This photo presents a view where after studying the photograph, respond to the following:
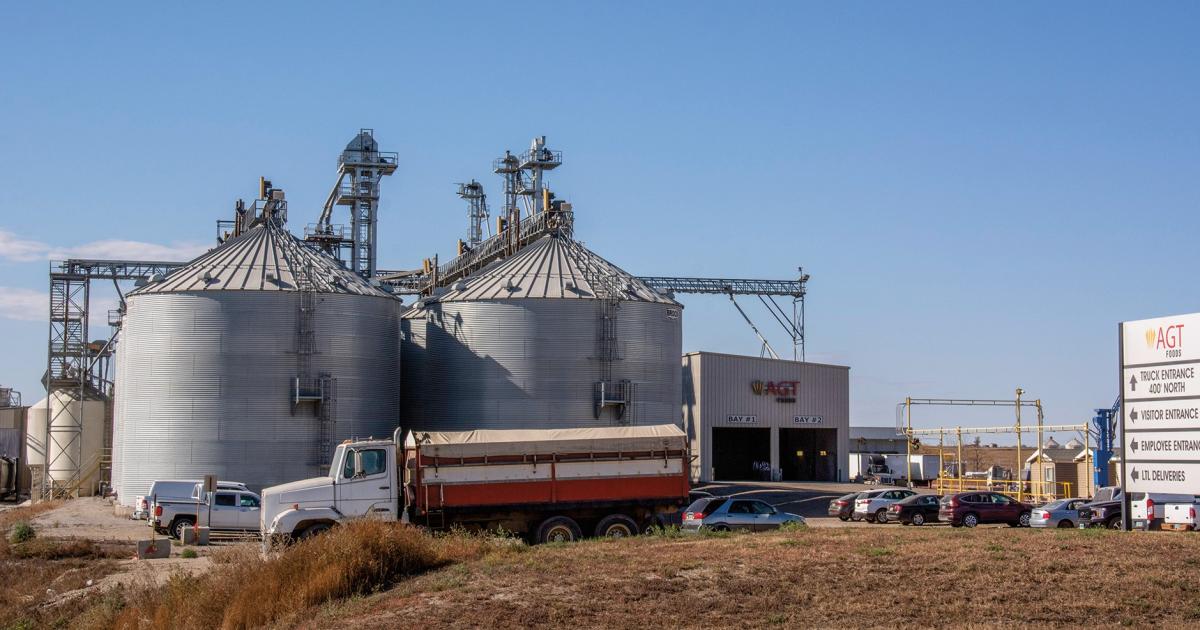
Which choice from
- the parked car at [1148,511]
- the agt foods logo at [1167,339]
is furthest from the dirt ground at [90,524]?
the agt foods logo at [1167,339]

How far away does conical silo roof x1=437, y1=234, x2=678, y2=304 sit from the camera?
5962 centimetres

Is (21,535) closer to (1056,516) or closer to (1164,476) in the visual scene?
(1056,516)

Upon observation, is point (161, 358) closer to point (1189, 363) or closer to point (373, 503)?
point (373, 503)

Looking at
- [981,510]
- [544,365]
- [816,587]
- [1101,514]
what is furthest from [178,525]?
[1101,514]

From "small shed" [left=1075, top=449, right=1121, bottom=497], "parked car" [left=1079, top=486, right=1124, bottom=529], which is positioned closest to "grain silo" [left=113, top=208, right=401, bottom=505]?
"parked car" [left=1079, top=486, right=1124, bottom=529]

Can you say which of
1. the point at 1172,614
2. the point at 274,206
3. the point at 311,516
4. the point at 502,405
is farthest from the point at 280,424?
the point at 1172,614

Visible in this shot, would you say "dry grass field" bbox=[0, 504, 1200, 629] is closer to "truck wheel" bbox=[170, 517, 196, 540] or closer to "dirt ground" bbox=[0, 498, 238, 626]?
"dirt ground" bbox=[0, 498, 238, 626]

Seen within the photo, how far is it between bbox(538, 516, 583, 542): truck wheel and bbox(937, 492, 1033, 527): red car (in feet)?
55.0

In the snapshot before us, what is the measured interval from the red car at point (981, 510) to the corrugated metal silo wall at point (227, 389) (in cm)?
2511

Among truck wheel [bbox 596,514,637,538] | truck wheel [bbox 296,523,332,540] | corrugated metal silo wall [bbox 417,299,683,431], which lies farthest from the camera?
corrugated metal silo wall [bbox 417,299,683,431]

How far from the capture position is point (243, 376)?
176 feet

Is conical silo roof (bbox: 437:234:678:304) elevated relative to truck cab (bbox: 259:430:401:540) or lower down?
elevated

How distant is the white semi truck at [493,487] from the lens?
3181 centimetres

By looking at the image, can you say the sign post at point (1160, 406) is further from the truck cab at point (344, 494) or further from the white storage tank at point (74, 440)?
the white storage tank at point (74, 440)
